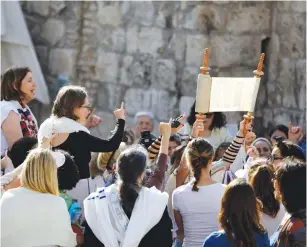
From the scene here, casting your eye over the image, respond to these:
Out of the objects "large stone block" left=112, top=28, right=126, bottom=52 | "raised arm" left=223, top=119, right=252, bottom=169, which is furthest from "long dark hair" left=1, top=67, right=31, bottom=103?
"large stone block" left=112, top=28, right=126, bottom=52

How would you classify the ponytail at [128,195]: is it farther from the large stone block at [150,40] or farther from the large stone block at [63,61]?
the large stone block at [63,61]

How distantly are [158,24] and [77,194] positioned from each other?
13.1ft

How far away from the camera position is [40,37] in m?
11.4

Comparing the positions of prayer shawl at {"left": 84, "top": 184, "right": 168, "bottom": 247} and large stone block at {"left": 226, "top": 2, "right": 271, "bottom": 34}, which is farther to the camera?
large stone block at {"left": 226, "top": 2, "right": 271, "bottom": 34}

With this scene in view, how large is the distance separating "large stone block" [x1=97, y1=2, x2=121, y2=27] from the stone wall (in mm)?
10

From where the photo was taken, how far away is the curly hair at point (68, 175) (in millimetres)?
6309

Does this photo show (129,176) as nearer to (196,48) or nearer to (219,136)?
(219,136)

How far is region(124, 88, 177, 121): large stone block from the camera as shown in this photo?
1052 cm

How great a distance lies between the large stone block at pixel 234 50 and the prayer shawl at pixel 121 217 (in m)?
4.61

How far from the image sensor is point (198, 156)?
6.31 m

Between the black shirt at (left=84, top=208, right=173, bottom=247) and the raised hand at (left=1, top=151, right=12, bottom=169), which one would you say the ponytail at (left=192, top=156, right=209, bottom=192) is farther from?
the raised hand at (left=1, top=151, right=12, bottom=169)

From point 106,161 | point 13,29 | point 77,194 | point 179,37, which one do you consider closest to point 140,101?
point 179,37

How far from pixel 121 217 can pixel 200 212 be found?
583mm

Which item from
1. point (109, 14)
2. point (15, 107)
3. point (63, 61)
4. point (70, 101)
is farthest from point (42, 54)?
point (70, 101)
